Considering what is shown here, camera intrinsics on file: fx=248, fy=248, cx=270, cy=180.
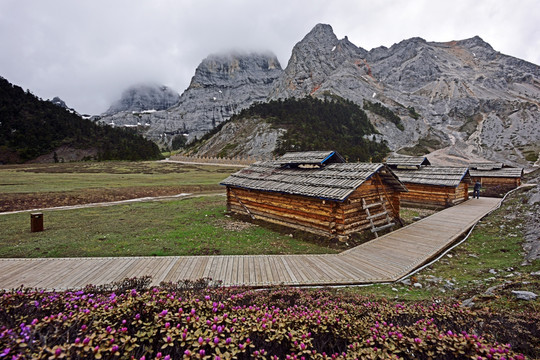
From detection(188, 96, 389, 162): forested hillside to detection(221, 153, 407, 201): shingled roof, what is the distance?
69.9 metres

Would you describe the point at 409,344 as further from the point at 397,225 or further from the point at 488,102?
the point at 488,102

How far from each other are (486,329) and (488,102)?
190 metres

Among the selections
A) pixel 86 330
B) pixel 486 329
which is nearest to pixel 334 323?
pixel 486 329

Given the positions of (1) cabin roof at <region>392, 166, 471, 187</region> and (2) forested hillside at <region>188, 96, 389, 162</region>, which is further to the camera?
(2) forested hillside at <region>188, 96, 389, 162</region>

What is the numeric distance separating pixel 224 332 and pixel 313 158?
15.6m

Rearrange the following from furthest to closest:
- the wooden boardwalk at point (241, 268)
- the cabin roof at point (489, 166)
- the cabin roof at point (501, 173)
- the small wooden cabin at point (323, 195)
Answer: the cabin roof at point (489, 166), the cabin roof at point (501, 173), the small wooden cabin at point (323, 195), the wooden boardwalk at point (241, 268)

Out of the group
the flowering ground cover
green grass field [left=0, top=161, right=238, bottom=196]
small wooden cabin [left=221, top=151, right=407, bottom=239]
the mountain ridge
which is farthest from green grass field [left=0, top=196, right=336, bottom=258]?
the mountain ridge

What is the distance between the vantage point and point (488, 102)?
468ft

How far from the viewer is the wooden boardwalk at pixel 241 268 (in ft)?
30.6

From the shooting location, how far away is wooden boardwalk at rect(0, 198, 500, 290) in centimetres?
932

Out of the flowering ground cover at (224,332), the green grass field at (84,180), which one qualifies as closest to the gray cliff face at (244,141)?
the green grass field at (84,180)

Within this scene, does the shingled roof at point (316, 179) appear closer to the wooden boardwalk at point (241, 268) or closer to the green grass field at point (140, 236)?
the green grass field at point (140, 236)

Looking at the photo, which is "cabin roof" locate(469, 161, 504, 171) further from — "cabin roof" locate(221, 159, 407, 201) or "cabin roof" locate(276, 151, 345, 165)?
"cabin roof" locate(276, 151, 345, 165)

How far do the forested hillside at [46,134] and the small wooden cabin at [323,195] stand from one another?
113 m
